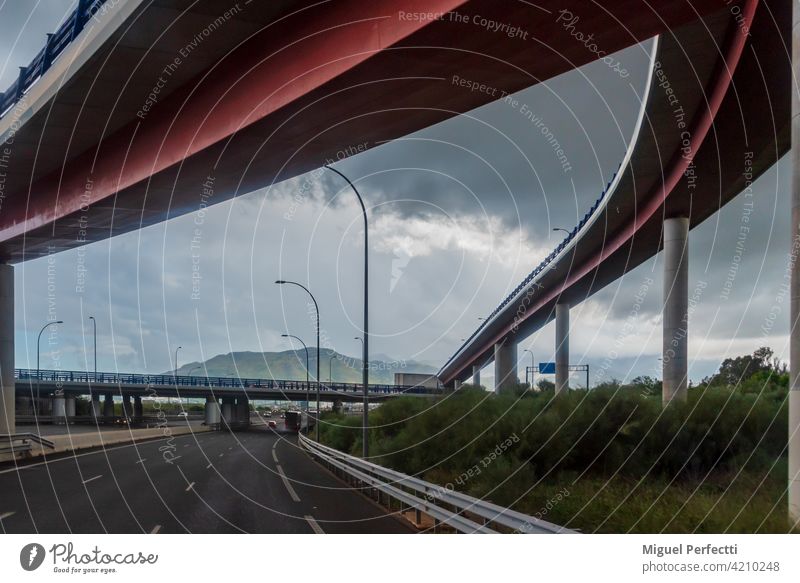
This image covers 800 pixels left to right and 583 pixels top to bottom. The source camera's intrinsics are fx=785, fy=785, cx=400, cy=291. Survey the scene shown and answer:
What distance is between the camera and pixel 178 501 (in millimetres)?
18984

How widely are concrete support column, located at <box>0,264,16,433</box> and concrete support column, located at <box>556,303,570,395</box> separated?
3962cm

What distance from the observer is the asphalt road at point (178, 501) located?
15.0 m

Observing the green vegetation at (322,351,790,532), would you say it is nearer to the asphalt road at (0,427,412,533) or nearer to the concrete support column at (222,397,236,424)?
the asphalt road at (0,427,412,533)

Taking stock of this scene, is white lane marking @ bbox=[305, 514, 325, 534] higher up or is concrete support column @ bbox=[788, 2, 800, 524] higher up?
concrete support column @ bbox=[788, 2, 800, 524]

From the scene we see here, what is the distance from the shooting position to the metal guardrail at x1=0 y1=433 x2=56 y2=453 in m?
33.6

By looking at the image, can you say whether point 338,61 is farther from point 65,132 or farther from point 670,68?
point 670,68

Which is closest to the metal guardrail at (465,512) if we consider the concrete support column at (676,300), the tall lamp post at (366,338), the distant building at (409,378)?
the tall lamp post at (366,338)

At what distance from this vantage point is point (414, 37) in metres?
10.8

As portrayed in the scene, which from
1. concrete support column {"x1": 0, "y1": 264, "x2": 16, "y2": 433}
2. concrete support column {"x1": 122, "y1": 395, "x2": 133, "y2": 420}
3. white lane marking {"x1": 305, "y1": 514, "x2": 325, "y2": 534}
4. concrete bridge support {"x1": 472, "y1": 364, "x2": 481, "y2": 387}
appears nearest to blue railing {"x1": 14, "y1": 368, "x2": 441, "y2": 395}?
concrete support column {"x1": 122, "y1": 395, "x2": 133, "y2": 420}

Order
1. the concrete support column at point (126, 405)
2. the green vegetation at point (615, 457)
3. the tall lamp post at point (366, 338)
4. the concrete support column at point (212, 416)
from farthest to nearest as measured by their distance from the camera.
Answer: the concrete support column at point (212, 416), the concrete support column at point (126, 405), the tall lamp post at point (366, 338), the green vegetation at point (615, 457)

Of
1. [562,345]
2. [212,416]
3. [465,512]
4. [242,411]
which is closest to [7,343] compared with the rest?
[465,512]

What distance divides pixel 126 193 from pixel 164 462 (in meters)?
17.0

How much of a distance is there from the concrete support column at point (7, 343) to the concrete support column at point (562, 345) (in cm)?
3962

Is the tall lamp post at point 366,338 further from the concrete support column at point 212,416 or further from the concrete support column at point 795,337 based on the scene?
the concrete support column at point 212,416
